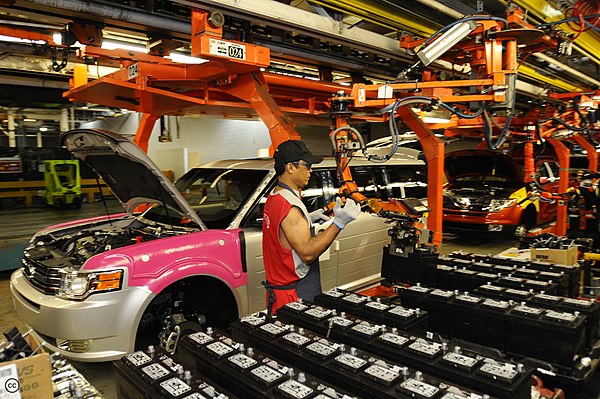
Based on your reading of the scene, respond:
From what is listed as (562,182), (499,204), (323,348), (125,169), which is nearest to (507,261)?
(323,348)

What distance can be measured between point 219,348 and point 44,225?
314 inches

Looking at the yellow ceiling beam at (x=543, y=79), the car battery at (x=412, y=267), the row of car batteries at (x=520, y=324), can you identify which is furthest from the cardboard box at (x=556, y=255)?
the yellow ceiling beam at (x=543, y=79)

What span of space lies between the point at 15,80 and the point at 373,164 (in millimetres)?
7009

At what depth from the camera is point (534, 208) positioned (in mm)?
9008

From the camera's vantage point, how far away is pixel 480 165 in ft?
31.6

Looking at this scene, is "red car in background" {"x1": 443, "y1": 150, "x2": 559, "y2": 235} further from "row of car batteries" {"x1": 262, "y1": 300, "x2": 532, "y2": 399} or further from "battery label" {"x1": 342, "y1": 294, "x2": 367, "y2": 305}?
"row of car batteries" {"x1": 262, "y1": 300, "x2": 532, "y2": 399}

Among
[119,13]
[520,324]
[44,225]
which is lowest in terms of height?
[44,225]

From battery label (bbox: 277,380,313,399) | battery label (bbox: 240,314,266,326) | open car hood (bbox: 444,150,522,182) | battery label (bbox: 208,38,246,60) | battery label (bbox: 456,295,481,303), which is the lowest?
battery label (bbox: 456,295,481,303)

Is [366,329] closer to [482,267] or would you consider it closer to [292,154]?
[292,154]

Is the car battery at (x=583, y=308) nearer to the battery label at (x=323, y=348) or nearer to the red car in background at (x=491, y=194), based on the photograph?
the battery label at (x=323, y=348)

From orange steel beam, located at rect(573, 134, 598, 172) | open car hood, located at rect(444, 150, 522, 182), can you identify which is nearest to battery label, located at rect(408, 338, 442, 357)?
orange steel beam, located at rect(573, 134, 598, 172)

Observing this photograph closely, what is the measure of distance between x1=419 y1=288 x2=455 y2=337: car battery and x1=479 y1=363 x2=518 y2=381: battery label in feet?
2.62

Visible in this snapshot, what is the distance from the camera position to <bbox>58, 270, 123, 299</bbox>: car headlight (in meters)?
2.75

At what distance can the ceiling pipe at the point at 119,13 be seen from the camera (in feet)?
8.75
